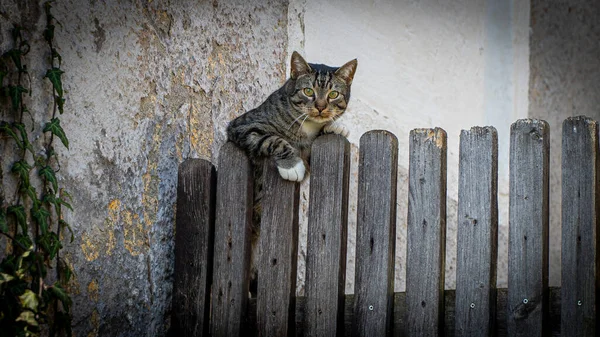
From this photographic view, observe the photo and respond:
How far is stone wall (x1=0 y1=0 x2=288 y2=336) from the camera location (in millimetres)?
2588

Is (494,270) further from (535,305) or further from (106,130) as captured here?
(106,130)

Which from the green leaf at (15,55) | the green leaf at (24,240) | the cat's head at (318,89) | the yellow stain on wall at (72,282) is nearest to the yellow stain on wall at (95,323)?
the yellow stain on wall at (72,282)

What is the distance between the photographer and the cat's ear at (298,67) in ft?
10.9

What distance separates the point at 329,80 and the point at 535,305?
141 centimetres

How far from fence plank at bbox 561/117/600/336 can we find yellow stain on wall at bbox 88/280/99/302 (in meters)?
1.70

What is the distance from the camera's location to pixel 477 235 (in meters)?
2.63

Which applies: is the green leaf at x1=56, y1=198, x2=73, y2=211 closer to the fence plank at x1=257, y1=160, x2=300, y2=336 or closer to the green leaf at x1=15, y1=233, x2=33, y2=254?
the green leaf at x1=15, y1=233, x2=33, y2=254

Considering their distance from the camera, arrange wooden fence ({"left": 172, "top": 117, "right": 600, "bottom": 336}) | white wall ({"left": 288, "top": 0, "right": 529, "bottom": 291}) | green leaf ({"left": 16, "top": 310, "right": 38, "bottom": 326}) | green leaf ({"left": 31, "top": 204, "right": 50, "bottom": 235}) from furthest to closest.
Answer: white wall ({"left": 288, "top": 0, "right": 529, "bottom": 291}) < wooden fence ({"left": 172, "top": 117, "right": 600, "bottom": 336}) < green leaf ({"left": 31, "top": 204, "right": 50, "bottom": 235}) < green leaf ({"left": 16, "top": 310, "right": 38, "bottom": 326})

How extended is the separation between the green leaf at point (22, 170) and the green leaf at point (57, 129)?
15 cm

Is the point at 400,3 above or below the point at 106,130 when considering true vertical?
above

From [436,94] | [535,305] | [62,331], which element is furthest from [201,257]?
[436,94]

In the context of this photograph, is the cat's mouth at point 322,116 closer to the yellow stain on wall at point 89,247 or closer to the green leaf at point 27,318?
the yellow stain on wall at point 89,247

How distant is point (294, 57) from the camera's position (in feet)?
10.8

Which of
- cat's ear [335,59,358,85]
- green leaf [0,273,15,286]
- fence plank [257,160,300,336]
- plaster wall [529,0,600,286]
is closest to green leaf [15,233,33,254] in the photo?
green leaf [0,273,15,286]
